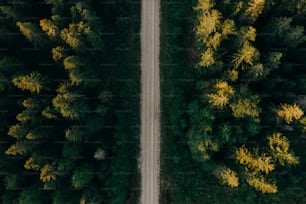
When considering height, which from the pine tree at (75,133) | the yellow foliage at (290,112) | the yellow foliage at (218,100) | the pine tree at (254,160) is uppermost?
the yellow foliage at (218,100)

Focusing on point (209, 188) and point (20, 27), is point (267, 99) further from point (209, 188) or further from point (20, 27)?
point (20, 27)

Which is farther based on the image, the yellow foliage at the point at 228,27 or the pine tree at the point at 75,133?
the pine tree at the point at 75,133

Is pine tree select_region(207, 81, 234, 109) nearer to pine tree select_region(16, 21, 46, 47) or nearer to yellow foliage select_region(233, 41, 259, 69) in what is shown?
yellow foliage select_region(233, 41, 259, 69)

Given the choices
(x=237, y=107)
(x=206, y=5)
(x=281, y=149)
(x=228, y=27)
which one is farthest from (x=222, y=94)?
(x=206, y=5)

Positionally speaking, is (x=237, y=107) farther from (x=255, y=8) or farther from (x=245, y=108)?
(x=255, y=8)

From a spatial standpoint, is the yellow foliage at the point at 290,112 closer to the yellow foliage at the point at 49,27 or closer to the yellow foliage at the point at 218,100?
the yellow foliage at the point at 218,100

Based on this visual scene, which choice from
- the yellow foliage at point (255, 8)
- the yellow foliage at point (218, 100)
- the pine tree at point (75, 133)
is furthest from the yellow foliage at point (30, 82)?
the yellow foliage at point (255, 8)
